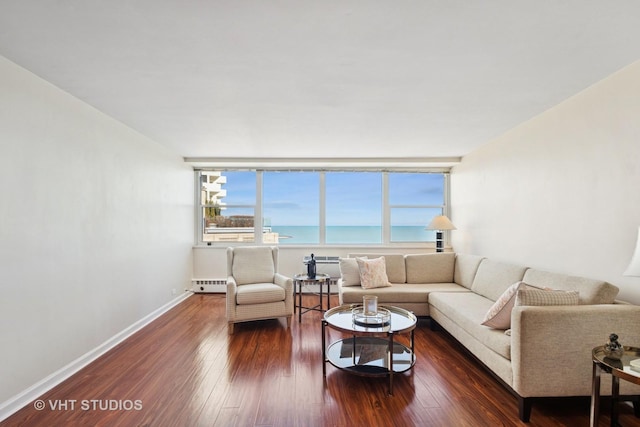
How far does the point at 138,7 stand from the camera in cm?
159

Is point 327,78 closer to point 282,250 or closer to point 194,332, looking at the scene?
point 194,332

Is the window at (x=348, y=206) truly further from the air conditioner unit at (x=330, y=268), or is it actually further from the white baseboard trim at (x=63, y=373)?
the white baseboard trim at (x=63, y=373)

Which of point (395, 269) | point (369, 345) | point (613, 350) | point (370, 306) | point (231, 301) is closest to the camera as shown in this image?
point (613, 350)

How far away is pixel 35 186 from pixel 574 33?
3.76m

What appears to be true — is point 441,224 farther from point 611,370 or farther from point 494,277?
point 611,370

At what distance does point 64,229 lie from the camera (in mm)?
2617

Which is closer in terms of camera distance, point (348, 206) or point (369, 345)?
point (369, 345)

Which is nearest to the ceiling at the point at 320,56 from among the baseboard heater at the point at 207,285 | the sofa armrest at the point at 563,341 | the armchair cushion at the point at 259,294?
the sofa armrest at the point at 563,341

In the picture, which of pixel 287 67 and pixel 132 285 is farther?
pixel 132 285

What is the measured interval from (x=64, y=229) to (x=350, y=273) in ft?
10.1

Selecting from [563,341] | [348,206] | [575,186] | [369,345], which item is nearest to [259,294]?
[369,345]

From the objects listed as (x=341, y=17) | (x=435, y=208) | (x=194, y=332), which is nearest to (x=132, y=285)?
(x=194, y=332)

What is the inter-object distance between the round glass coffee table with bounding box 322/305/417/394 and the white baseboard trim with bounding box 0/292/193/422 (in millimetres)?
2124

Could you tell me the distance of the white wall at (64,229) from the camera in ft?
7.06
